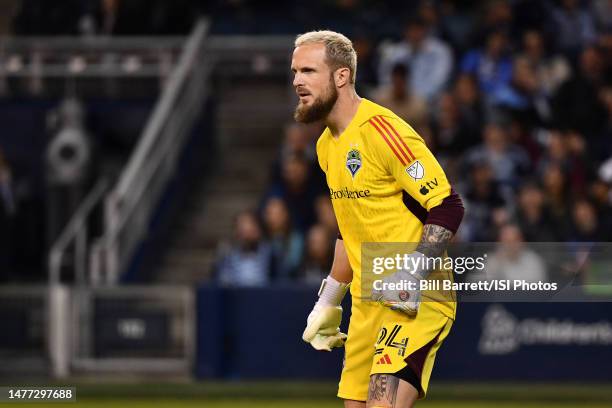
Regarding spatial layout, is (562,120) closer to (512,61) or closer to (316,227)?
(512,61)

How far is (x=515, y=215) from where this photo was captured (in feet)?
50.4

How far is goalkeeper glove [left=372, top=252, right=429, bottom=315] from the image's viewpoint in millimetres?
6613

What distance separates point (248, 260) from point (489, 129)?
3008 millimetres

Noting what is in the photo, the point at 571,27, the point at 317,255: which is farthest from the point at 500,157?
the point at 571,27

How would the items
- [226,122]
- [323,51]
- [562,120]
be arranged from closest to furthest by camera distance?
[323,51] < [562,120] < [226,122]

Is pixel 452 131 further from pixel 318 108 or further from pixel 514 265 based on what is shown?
pixel 318 108

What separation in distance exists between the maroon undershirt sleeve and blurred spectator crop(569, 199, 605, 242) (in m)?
8.26

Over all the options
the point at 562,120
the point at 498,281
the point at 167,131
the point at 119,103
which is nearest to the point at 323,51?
the point at 498,281

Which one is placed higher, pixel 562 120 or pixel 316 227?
pixel 562 120

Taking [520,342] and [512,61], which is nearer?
[520,342]

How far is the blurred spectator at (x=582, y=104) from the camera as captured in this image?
1669 centimetres

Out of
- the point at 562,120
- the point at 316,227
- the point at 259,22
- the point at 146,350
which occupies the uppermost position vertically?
the point at 259,22

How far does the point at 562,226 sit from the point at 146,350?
14.6 ft

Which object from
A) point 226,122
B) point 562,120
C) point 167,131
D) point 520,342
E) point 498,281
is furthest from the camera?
point 226,122
